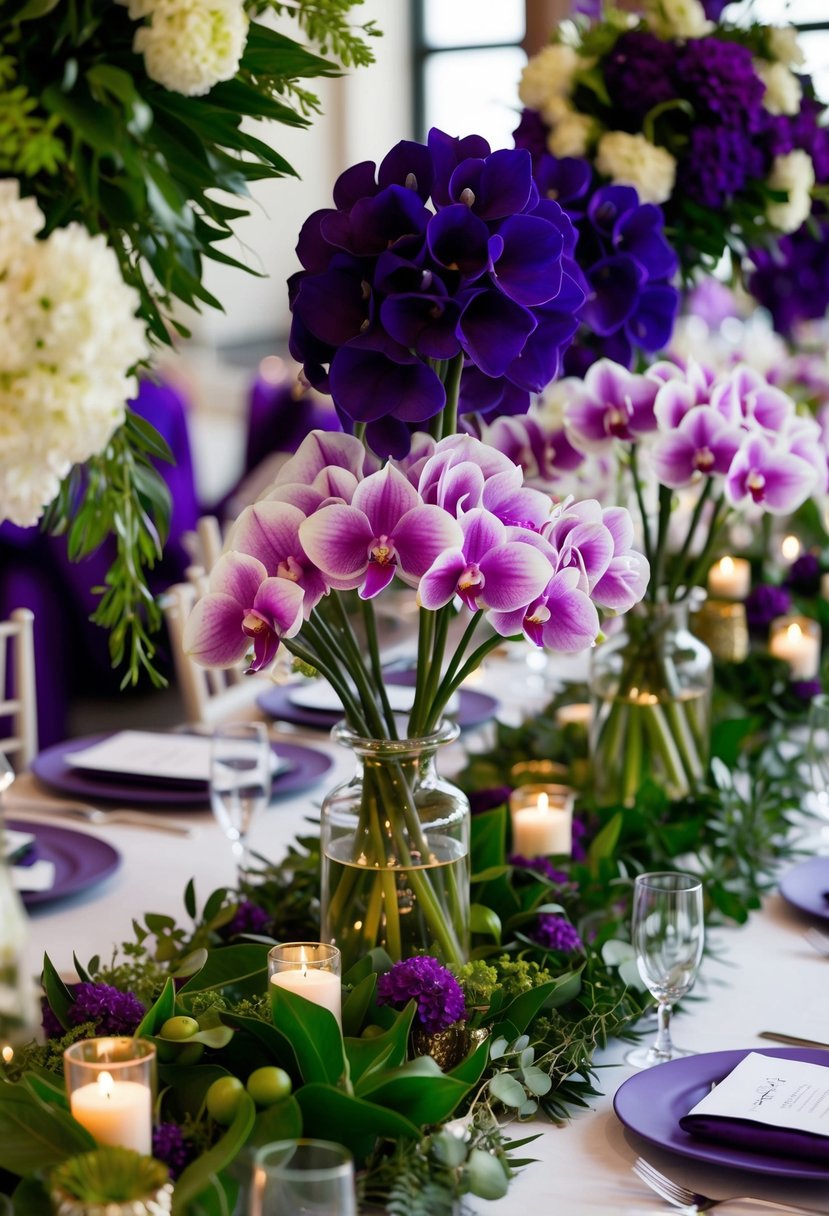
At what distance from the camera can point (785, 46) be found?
1.88 m

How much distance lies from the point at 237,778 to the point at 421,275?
25.2 inches

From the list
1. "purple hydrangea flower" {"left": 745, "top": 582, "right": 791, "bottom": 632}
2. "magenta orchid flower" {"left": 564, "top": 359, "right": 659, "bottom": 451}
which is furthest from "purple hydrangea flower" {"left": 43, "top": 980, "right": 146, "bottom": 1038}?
"purple hydrangea flower" {"left": 745, "top": 582, "right": 791, "bottom": 632}

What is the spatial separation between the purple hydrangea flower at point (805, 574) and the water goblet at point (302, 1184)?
2.02 metres

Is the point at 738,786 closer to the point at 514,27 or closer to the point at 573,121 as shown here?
the point at 573,121

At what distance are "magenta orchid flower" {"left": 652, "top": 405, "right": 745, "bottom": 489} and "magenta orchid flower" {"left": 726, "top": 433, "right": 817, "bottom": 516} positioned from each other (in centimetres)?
1

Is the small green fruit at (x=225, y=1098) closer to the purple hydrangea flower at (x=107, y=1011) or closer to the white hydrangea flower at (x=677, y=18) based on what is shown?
the purple hydrangea flower at (x=107, y=1011)

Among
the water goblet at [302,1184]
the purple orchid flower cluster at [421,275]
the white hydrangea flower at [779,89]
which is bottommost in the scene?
the water goblet at [302,1184]

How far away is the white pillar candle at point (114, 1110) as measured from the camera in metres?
0.80

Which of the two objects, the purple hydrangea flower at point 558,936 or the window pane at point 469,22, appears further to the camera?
the window pane at point 469,22

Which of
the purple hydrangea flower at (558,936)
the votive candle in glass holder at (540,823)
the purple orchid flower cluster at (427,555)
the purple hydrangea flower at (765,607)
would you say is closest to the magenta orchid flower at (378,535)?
the purple orchid flower cluster at (427,555)

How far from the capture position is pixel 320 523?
1.00 m

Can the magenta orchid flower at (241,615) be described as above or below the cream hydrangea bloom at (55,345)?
below

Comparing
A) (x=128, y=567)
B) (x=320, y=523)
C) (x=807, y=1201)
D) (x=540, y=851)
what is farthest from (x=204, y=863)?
(x=807, y=1201)

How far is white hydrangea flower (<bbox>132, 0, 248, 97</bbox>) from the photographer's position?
847mm
